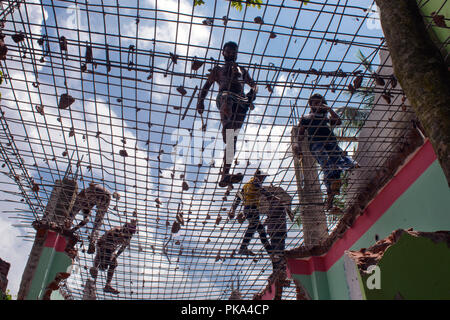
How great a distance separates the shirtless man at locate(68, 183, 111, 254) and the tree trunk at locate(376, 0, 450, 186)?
3016mm

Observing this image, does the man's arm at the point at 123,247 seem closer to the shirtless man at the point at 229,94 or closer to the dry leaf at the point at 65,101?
the shirtless man at the point at 229,94

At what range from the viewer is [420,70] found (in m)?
1.42

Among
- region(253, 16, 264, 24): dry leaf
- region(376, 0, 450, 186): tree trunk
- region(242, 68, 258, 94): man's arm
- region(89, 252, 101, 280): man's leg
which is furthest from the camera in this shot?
region(89, 252, 101, 280): man's leg

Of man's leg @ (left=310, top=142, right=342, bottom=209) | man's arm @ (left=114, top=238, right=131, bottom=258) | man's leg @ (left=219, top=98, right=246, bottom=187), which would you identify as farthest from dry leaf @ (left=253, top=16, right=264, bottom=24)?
man's arm @ (left=114, top=238, right=131, bottom=258)

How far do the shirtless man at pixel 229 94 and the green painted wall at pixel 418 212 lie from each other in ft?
4.51

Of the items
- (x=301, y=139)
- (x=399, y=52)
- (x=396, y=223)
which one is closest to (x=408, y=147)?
(x=396, y=223)

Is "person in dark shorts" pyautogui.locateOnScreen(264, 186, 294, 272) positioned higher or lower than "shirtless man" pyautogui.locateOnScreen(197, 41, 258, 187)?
lower

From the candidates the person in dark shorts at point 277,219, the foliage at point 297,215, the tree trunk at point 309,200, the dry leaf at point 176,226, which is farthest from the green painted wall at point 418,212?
the dry leaf at point 176,226

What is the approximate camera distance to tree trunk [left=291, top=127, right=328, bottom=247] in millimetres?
3750

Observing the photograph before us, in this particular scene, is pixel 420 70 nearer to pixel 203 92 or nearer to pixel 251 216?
pixel 203 92

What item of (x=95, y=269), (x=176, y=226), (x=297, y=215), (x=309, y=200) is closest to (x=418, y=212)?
(x=309, y=200)

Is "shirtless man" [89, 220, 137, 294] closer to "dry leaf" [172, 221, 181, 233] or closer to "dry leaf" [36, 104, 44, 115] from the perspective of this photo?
"dry leaf" [172, 221, 181, 233]

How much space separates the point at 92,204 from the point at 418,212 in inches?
128
